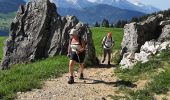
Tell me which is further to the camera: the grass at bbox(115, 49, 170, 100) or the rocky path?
the grass at bbox(115, 49, 170, 100)

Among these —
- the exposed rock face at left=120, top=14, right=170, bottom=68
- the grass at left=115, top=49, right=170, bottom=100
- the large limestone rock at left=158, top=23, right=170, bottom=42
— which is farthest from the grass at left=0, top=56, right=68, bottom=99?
the large limestone rock at left=158, top=23, right=170, bottom=42

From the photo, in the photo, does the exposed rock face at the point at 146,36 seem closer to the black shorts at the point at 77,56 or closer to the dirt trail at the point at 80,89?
the dirt trail at the point at 80,89

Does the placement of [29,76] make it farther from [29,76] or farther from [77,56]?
[77,56]

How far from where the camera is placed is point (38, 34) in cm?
3525

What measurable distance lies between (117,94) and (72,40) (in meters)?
4.61

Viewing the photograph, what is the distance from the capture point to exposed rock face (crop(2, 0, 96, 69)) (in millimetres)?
34219

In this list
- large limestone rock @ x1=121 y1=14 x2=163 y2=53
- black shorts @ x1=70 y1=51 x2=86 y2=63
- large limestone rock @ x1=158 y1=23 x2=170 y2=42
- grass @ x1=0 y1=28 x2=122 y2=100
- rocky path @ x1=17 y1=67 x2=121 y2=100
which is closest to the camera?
rocky path @ x1=17 y1=67 x2=121 y2=100

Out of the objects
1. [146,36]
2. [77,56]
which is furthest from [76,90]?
[146,36]

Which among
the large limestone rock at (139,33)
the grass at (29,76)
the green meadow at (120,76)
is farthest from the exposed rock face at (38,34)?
the large limestone rock at (139,33)

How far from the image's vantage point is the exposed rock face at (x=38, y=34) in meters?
34.2

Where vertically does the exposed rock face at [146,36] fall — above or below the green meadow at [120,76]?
above

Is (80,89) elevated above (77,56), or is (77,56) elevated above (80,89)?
(77,56)

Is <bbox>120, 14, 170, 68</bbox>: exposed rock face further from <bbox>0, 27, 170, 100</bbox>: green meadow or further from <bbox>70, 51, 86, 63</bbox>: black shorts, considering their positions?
<bbox>70, 51, 86, 63</bbox>: black shorts

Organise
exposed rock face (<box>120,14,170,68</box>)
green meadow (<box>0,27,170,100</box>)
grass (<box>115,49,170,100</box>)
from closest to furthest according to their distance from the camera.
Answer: grass (<box>115,49,170,100</box>) < green meadow (<box>0,27,170,100</box>) < exposed rock face (<box>120,14,170,68</box>)
